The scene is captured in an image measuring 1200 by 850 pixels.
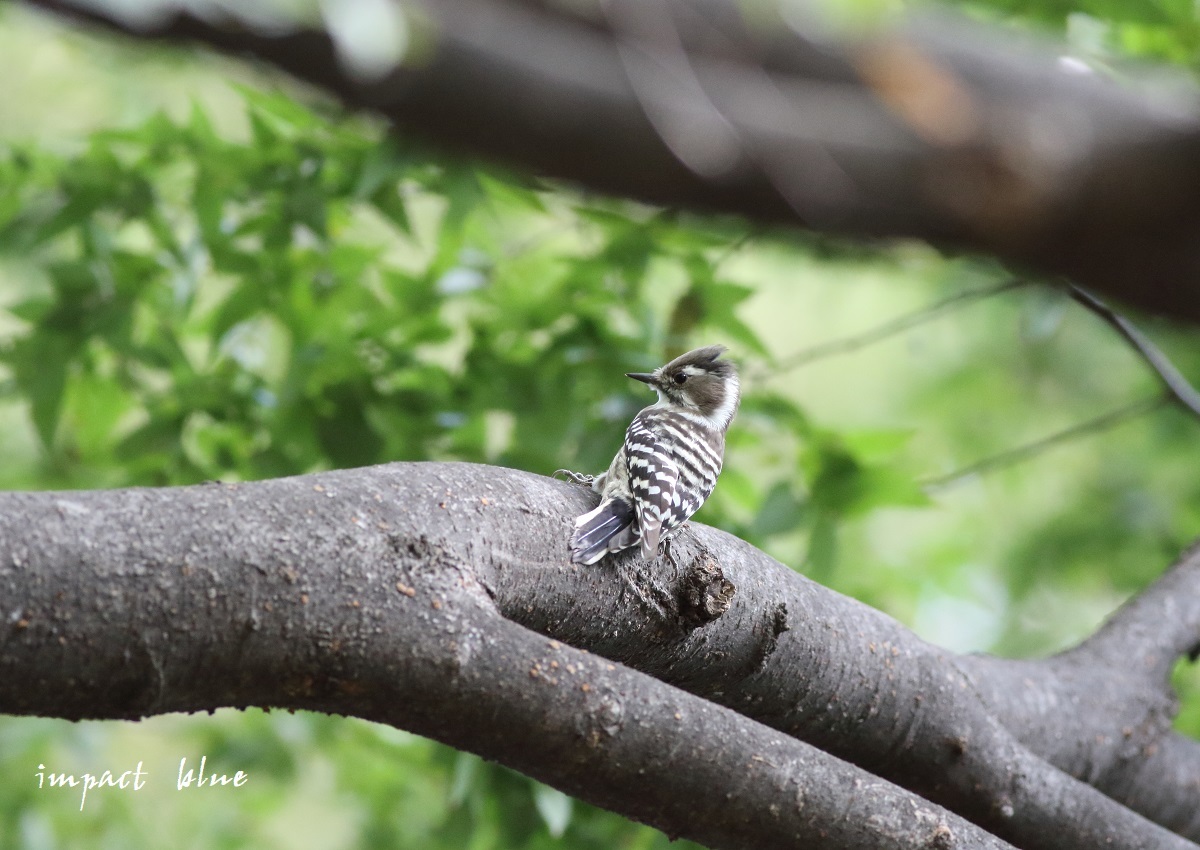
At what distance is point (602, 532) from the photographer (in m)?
2.42

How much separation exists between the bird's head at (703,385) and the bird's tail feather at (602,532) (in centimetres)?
131

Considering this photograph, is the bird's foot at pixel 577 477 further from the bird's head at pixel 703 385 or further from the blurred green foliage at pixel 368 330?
the bird's head at pixel 703 385

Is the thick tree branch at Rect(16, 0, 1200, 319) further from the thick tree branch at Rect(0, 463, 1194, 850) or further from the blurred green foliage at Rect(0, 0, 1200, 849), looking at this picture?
the blurred green foliage at Rect(0, 0, 1200, 849)

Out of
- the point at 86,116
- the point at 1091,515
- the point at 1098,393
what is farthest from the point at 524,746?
the point at 86,116

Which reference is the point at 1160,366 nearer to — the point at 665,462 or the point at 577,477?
the point at 665,462

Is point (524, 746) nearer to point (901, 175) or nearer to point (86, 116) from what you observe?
point (901, 175)

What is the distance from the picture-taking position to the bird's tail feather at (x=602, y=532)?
2.34 meters

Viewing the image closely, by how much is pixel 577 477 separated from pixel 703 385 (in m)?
0.83

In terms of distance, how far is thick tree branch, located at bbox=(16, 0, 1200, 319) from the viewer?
2.75 ft

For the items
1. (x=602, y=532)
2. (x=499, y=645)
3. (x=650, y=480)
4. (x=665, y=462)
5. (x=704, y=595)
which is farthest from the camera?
(x=665, y=462)

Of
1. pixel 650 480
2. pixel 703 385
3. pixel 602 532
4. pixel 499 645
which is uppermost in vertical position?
pixel 703 385

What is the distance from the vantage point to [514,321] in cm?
355

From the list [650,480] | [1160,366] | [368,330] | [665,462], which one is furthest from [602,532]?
A: [1160,366]

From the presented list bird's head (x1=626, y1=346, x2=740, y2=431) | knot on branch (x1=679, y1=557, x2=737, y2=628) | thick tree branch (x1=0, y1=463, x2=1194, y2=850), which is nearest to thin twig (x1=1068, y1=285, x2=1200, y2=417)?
bird's head (x1=626, y1=346, x2=740, y2=431)
